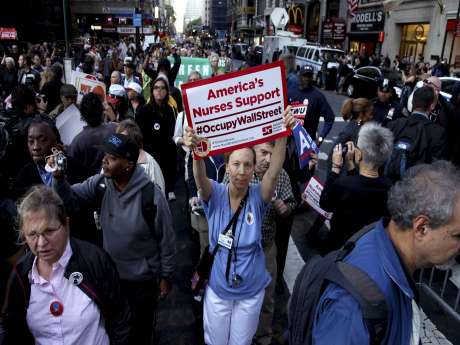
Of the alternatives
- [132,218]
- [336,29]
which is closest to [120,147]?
[132,218]

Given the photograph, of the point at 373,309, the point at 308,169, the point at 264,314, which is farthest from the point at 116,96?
the point at 373,309

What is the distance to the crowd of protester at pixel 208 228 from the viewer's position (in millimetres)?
1588

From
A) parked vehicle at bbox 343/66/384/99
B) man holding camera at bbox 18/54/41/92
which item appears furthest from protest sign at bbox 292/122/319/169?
parked vehicle at bbox 343/66/384/99

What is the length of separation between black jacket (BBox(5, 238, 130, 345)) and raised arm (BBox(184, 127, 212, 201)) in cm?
77

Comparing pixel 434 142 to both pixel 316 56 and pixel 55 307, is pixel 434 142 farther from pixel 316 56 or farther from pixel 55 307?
pixel 316 56

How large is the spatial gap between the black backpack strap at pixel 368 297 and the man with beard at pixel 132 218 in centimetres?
158

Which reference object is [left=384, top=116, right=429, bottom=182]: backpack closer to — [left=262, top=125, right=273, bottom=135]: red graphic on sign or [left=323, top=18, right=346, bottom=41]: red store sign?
[left=262, top=125, right=273, bottom=135]: red graphic on sign

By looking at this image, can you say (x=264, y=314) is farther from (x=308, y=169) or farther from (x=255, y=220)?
(x=308, y=169)

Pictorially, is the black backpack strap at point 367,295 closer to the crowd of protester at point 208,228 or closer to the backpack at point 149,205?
the crowd of protester at point 208,228

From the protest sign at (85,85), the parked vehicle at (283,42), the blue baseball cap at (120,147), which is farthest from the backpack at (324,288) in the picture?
the parked vehicle at (283,42)

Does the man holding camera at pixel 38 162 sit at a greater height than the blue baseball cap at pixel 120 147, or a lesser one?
lesser

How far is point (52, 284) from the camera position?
206cm

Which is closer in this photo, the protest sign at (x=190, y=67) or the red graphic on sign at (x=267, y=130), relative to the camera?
the red graphic on sign at (x=267, y=130)

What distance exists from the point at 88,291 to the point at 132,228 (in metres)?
0.70
